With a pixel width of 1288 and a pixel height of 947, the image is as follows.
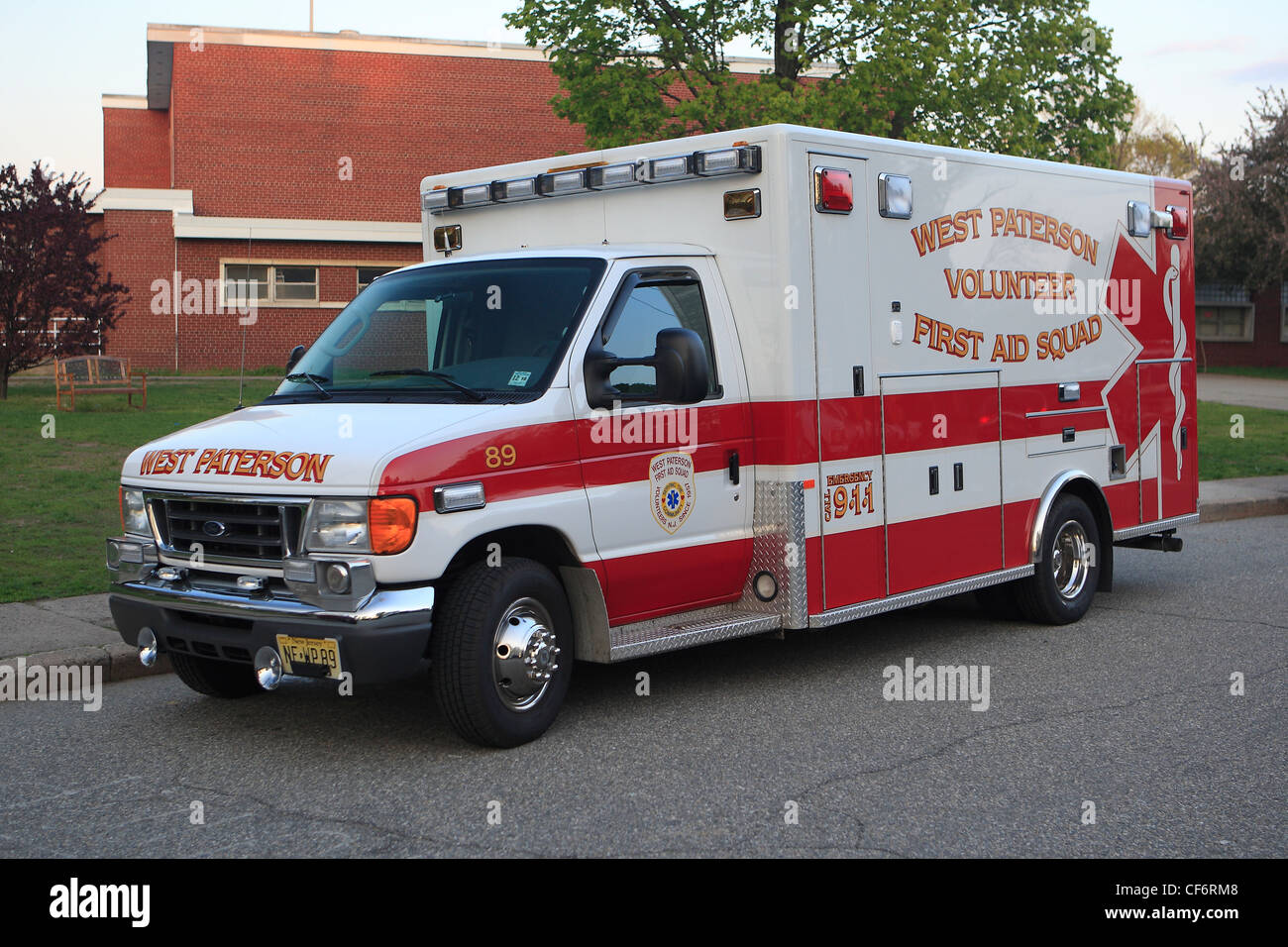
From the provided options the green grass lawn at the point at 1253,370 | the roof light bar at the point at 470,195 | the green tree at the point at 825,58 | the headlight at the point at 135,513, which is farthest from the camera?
the green grass lawn at the point at 1253,370

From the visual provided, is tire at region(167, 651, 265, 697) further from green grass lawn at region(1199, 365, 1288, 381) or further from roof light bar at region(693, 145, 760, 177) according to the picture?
green grass lawn at region(1199, 365, 1288, 381)

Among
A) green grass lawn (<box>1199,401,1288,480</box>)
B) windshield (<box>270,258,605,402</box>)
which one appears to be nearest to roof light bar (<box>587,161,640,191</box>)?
windshield (<box>270,258,605,402</box>)

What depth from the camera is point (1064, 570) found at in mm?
9203

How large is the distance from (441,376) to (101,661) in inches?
113

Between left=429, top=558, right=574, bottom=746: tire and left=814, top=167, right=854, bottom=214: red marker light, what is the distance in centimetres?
253

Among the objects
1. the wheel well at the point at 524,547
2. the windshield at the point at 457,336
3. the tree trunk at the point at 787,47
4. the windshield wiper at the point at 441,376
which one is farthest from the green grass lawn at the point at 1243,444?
the windshield wiper at the point at 441,376

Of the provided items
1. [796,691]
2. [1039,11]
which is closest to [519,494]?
[796,691]

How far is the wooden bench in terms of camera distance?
22297mm

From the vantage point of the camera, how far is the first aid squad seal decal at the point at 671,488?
6645 millimetres

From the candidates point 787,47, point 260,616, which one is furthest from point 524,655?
point 787,47

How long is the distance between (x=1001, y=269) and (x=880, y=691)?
2.91m

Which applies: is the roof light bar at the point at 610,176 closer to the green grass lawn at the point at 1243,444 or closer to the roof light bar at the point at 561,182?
the roof light bar at the point at 561,182

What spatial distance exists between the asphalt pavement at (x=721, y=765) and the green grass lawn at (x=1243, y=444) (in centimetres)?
987

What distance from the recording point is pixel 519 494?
19.7 feet
